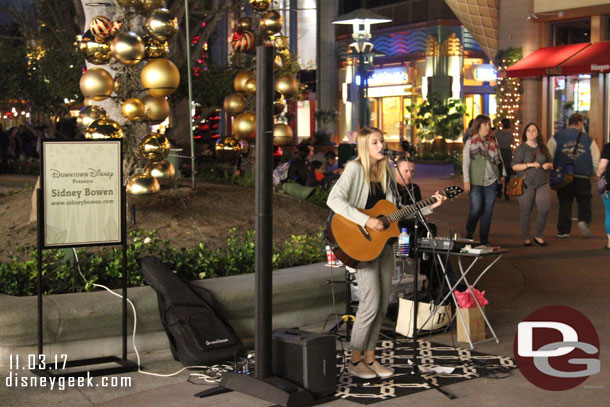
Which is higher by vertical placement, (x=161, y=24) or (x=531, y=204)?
(x=161, y=24)

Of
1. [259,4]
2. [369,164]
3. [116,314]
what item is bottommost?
[116,314]

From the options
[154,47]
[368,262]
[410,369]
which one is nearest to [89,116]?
[154,47]

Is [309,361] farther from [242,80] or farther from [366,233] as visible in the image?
[242,80]

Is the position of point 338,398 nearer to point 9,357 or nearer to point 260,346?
point 260,346

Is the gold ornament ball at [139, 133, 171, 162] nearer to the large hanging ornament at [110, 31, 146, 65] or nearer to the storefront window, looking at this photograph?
the large hanging ornament at [110, 31, 146, 65]

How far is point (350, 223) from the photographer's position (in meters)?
6.68

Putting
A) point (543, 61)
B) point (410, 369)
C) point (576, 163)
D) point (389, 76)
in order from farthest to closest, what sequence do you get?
1. point (389, 76)
2. point (543, 61)
3. point (576, 163)
4. point (410, 369)

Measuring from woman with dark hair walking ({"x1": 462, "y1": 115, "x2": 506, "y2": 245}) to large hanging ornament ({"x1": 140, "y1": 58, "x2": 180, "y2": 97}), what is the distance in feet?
15.2

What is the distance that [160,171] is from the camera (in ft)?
31.1

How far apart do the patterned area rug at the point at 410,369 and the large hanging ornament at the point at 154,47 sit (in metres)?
3.91

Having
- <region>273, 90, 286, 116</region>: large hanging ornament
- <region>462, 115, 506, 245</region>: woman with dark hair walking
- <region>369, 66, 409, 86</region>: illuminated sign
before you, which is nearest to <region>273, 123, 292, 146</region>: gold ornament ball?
<region>273, 90, 286, 116</region>: large hanging ornament

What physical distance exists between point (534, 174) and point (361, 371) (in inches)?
285

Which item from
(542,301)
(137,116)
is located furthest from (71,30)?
(542,301)

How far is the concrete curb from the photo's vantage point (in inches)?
266
